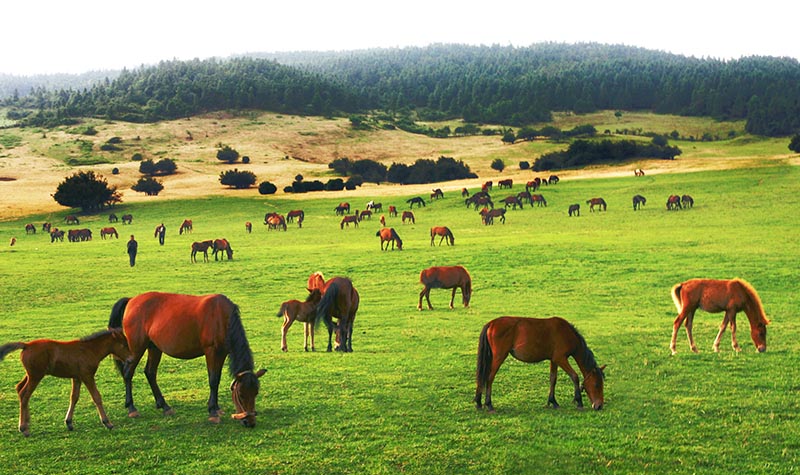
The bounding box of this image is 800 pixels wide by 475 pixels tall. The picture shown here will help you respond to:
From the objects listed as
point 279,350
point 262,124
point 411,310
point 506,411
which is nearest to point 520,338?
point 506,411

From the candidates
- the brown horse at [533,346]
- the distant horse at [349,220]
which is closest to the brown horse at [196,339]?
the brown horse at [533,346]

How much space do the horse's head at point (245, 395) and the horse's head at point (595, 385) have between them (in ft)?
17.4

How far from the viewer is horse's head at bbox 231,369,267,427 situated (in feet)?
34.7

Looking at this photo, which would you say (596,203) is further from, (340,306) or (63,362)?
(63,362)

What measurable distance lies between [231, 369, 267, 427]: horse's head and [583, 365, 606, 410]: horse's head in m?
5.31

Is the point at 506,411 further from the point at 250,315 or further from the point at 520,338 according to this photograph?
the point at 250,315

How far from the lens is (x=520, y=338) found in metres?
11.4

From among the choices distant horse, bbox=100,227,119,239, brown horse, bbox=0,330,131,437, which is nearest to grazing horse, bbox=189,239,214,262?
distant horse, bbox=100,227,119,239

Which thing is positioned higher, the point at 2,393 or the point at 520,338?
the point at 520,338

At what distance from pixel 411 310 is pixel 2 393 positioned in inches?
509

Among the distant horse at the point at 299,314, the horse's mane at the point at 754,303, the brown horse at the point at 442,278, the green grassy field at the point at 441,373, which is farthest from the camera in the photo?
the brown horse at the point at 442,278

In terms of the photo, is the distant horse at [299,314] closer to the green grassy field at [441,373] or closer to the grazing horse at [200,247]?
the green grassy field at [441,373]

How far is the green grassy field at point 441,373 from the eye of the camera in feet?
32.6

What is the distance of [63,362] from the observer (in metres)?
10.7
